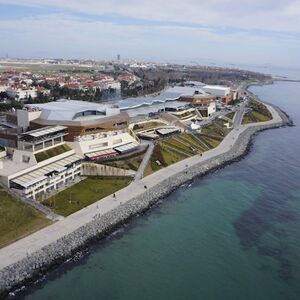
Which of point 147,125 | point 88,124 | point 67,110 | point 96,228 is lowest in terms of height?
point 96,228

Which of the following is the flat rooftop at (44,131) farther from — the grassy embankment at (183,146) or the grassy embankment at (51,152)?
the grassy embankment at (183,146)

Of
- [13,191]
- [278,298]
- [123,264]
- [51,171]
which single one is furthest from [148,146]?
[278,298]

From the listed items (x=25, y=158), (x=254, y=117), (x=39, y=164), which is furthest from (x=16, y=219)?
(x=254, y=117)

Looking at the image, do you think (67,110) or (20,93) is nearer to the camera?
(67,110)

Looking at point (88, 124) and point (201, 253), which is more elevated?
point (88, 124)

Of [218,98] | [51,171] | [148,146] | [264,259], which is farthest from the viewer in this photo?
[218,98]

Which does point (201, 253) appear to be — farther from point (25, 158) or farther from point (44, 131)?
point (44, 131)

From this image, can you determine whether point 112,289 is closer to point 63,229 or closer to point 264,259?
point 63,229
